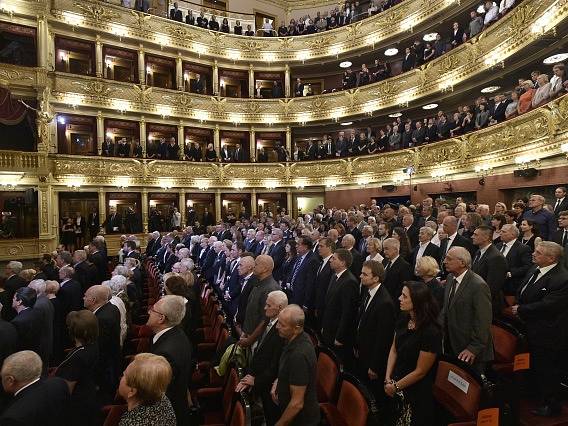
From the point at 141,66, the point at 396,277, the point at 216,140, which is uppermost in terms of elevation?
the point at 141,66

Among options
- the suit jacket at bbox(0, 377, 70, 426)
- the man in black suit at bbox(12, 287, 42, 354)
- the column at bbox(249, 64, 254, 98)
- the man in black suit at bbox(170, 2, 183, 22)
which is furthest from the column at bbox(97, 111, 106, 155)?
the suit jacket at bbox(0, 377, 70, 426)

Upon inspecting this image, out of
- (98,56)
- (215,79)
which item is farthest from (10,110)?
(215,79)

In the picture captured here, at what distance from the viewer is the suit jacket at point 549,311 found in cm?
337

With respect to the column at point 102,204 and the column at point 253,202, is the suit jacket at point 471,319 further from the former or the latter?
the column at point 253,202

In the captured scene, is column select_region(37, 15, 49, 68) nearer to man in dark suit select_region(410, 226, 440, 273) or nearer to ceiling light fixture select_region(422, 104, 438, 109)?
ceiling light fixture select_region(422, 104, 438, 109)

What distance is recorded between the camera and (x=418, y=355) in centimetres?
265

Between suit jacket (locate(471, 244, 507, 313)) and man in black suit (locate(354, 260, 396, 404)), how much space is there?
4.23 feet

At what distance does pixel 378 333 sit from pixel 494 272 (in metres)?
1.51

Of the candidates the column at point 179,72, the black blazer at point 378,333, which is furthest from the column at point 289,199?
the black blazer at point 378,333

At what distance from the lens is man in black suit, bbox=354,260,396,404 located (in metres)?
3.28

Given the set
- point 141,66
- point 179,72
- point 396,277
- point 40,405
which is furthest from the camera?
point 179,72

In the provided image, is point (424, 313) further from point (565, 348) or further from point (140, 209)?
point (140, 209)

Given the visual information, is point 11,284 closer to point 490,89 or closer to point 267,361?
point 267,361

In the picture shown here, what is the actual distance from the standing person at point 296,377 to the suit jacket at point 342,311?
55.4 inches
